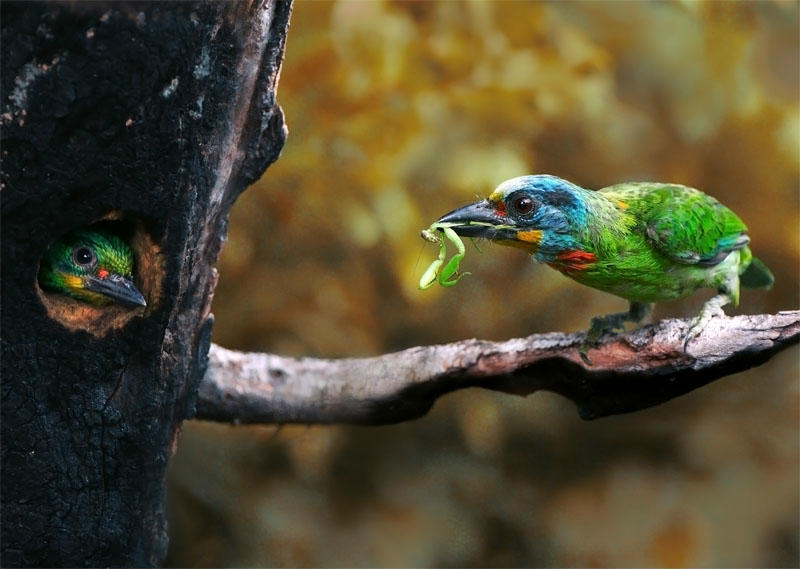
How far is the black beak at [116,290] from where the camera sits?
2.22 metres

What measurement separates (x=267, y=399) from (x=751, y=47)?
2.94 meters

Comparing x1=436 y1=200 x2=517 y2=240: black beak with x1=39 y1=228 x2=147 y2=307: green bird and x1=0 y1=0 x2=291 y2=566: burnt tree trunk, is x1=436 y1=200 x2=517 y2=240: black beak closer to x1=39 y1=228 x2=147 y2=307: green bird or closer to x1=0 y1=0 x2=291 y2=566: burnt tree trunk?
x1=0 y1=0 x2=291 y2=566: burnt tree trunk

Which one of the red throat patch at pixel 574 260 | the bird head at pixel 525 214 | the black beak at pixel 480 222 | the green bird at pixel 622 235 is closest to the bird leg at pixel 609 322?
the green bird at pixel 622 235

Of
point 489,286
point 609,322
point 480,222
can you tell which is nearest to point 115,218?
point 480,222

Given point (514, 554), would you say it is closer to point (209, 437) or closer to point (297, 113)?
point (209, 437)

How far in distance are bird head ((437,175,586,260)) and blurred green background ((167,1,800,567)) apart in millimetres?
1552

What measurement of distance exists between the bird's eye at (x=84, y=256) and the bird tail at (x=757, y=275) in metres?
2.23

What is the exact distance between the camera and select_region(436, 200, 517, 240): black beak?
230cm

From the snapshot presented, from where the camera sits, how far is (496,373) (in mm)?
2793

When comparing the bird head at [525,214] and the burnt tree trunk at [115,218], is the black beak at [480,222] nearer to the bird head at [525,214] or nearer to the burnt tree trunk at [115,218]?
the bird head at [525,214]

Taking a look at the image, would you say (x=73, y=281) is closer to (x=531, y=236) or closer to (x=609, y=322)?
(x=531, y=236)

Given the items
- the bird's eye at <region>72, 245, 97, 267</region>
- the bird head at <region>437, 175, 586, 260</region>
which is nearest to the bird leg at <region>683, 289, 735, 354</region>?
the bird head at <region>437, 175, 586, 260</region>

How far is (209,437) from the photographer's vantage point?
4836 mm

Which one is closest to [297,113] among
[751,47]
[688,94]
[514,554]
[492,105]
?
[492,105]
